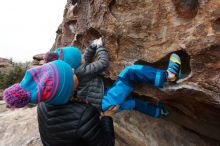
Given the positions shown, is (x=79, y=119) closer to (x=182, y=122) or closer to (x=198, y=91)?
(x=198, y=91)

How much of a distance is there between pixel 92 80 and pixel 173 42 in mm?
1445

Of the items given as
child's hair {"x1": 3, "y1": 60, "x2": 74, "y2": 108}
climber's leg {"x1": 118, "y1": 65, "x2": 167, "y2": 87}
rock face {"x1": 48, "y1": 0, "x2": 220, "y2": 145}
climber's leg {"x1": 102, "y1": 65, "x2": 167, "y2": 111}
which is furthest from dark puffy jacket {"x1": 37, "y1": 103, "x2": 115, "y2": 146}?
rock face {"x1": 48, "y1": 0, "x2": 220, "y2": 145}

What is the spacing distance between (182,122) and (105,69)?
1916 mm

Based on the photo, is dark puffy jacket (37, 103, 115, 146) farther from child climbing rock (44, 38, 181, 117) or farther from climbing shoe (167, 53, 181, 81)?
climbing shoe (167, 53, 181, 81)

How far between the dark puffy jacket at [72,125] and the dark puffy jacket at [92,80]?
7.0 inches

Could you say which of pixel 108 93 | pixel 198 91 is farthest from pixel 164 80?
pixel 108 93

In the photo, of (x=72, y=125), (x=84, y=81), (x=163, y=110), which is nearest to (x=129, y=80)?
(x=84, y=81)

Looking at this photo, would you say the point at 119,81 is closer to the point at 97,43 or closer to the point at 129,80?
the point at 129,80

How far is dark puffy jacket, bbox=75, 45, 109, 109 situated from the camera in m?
4.24

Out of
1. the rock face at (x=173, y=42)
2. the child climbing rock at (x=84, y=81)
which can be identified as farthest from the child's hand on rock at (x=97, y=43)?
the rock face at (x=173, y=42)

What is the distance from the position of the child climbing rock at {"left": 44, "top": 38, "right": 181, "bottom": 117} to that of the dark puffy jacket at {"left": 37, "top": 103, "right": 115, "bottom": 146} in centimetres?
24

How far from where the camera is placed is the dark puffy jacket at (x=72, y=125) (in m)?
3.89

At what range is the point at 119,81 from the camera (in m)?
4.38

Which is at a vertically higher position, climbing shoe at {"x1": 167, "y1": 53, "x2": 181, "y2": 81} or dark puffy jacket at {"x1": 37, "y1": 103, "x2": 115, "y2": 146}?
climbing shoe at {"x1": 167, "y1": 53, "x2": 181, "y2": 81}
